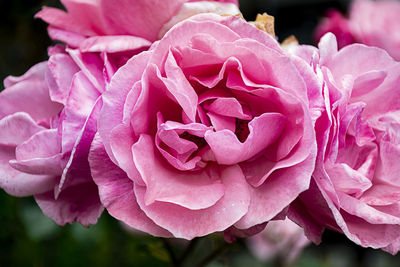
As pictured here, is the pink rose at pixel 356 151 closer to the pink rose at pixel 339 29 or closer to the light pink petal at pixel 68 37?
the light pink petal at pixel 68 37

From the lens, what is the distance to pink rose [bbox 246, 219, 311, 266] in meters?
0.86

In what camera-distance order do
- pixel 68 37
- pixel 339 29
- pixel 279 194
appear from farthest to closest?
pixel 339 29 → pixel 68 37 → pixel 279 194

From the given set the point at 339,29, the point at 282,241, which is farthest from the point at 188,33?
the point at 339,29

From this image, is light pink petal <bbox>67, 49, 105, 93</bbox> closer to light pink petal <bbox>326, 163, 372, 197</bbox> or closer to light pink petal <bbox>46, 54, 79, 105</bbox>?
light pink petal <bbox>46, 54, 79, 105</bbox>

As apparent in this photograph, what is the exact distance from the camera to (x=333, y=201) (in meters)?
0.43

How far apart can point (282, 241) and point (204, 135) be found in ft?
1.66

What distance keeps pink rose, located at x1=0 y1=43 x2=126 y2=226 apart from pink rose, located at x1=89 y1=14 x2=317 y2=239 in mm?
30

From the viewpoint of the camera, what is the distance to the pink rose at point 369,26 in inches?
41.9

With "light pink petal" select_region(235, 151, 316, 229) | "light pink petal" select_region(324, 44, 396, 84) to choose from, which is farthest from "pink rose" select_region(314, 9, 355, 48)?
"light pink petal" select_region(235, 151, 316, 229)

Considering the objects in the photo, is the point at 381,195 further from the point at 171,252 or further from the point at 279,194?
the point at 171,252

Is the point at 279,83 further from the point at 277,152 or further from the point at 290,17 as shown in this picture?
the point at 290,17

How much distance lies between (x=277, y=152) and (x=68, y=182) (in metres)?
0.17

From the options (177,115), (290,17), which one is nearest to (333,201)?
(177,115)

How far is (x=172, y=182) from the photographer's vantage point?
434 mm
